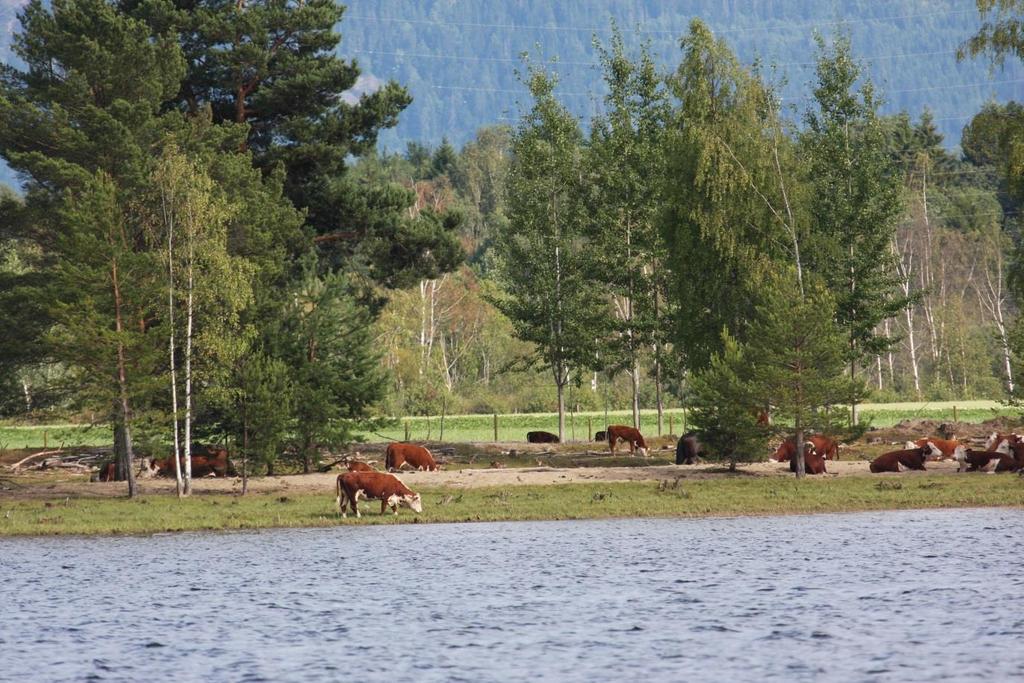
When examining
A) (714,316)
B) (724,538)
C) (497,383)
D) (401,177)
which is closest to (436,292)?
(497,383)

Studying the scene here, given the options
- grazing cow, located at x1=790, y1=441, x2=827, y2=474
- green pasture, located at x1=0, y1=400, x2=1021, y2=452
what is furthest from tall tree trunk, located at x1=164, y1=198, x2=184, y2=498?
green pasture, located at x1=0, y1=400, x2=1021, y2=452

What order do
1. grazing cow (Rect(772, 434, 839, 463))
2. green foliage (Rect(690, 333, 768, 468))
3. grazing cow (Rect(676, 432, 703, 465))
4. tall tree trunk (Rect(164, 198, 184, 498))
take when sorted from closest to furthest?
tall tree trunk (Rect(164, 198, 184, 498)) < green foliage (Rect(690, 333, 768, 468)) < grazing cow (Rect(772, 434, 839, 463)) < grazing cow (Rect(676, 432, 703, 465))

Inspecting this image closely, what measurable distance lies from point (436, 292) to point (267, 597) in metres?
90.8

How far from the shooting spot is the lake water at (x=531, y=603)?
1848cm

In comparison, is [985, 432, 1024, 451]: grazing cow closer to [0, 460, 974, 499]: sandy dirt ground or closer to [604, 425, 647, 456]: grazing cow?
[0, 460, 974, 499]: sandy dirt ground

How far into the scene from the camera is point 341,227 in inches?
2243

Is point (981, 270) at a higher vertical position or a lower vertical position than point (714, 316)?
higher

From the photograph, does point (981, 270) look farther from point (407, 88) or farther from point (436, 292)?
point (407, 88)

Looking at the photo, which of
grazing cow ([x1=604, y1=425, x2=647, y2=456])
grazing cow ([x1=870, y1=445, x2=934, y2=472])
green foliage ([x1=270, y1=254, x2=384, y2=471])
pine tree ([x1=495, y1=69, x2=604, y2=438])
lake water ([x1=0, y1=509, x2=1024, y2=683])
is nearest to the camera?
lake water ([x1=0, y1=509, x2=1024, y2=683])

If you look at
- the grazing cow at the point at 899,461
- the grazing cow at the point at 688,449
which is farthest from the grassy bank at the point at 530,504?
the grazing cow at the point at 688,449

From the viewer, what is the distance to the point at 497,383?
11019cm

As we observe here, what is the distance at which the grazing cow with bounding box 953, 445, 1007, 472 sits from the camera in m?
43.8

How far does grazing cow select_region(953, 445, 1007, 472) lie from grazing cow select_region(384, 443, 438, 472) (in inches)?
656

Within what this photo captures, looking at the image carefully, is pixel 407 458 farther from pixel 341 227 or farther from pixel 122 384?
pixel 341 227
